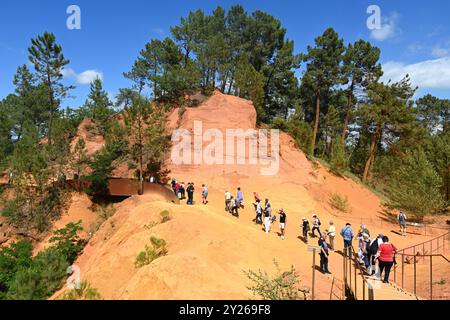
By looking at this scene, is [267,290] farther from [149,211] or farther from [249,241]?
[149,211]

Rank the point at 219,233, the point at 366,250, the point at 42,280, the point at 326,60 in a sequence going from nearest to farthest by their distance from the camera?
the point at 366,250, the point at 219,233, the point at 42,280, the point at 326,60

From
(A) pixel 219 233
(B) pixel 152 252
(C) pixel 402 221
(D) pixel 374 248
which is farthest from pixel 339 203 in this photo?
(B) pixel 152 252

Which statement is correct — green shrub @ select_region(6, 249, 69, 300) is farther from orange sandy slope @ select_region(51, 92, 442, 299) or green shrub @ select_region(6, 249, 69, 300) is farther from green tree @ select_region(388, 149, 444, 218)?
green tree @ select_region(388, 149, 444, 218)

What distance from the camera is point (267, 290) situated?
29.4ft

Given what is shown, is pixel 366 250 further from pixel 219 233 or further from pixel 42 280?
pixel 42 280

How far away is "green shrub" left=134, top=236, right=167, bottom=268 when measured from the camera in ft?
37.6

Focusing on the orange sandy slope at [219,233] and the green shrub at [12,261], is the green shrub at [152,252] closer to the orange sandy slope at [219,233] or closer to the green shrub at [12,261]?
the orange sandy slope at [219,233]

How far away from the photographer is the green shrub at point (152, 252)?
11445mm

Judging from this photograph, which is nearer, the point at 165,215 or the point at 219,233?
the point at 219,233

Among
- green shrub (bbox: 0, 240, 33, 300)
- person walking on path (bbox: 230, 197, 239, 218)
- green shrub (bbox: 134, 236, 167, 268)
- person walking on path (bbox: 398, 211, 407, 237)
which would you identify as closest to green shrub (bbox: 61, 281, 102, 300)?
green shrub (bbox: 134, 236, 167, 268)

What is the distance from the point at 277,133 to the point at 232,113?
5452mm

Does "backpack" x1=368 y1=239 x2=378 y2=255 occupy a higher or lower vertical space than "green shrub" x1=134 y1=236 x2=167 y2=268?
higher

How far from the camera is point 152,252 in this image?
11875 millimetres
